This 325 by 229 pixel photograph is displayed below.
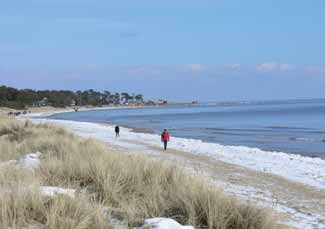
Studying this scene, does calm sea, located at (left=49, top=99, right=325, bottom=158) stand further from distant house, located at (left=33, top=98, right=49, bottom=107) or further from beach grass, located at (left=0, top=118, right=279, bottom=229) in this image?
distant house, located at (left=33, top=98, right=49, bottom=107)

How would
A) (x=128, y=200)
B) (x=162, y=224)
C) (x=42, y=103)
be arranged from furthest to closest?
(x=42, y=103) → (x=128, y=200) → (x=162, y=224)

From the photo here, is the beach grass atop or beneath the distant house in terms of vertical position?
atop

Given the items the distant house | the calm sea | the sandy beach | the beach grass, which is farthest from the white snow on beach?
the distant house

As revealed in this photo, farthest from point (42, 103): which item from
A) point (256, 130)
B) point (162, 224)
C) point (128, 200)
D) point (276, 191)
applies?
point (162, 224)

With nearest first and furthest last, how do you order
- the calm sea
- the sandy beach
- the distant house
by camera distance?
1. the sandy beach
2. the calm sea
3. the distant house

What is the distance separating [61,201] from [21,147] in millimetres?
10759

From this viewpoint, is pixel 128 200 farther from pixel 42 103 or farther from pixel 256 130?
pixel 42 103

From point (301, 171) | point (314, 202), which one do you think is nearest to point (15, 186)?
point (314, 202)

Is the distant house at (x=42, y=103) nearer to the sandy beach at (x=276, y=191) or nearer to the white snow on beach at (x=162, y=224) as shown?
the sandy beach at (x=276, y=191)

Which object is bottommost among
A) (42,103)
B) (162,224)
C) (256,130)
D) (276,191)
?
(256,130)

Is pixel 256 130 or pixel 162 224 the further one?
pixel 256 130

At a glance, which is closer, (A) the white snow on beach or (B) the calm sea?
(A) the white snow on beach

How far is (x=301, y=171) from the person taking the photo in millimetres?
18359

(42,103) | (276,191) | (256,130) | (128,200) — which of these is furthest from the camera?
(42,103)
